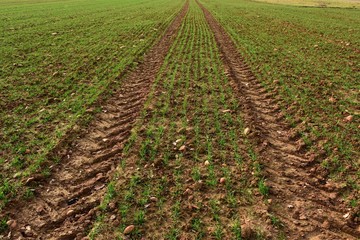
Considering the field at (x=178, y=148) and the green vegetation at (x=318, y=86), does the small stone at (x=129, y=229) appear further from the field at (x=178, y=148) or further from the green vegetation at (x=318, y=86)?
the green vegetation at (x=318, y=86)

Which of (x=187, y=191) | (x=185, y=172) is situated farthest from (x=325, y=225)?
(x=185, y=172)

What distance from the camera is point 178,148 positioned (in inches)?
274

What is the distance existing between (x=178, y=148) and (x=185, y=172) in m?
1.01

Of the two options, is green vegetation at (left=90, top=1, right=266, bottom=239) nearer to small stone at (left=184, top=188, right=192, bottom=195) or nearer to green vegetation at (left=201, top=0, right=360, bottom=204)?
small stone at (left=184, top=188, right=192, bottom=195)

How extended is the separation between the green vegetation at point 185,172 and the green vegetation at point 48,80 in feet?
7.05

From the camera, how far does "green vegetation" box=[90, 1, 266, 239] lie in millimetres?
4777

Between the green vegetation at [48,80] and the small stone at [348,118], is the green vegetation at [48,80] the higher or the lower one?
the higher one

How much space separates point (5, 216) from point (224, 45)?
1686cm

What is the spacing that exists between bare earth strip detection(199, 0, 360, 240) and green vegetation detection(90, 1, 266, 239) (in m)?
0.45

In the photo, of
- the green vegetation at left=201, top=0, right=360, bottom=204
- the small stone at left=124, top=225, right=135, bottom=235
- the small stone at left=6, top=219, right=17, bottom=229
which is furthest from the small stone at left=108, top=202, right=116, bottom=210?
the green vegetation at left=201, top=0, right=360, bottom=204

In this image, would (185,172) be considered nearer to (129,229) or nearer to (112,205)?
(112,205)

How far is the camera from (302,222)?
15.9 ft

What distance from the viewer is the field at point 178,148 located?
4.87 meters

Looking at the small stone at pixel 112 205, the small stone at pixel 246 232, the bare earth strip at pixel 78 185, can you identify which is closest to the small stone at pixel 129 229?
the small stone at pixel 112 205
